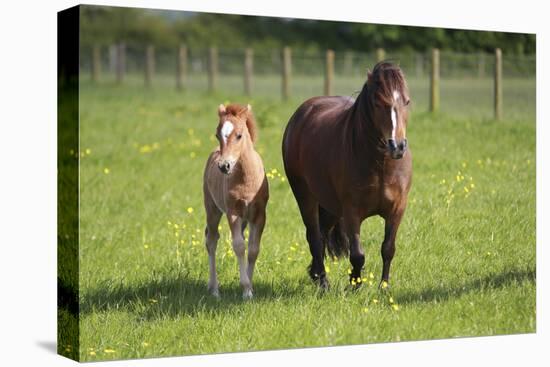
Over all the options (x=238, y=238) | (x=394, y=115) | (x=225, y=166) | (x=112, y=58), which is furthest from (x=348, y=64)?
(x=112, y=58)

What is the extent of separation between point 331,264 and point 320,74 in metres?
8.13

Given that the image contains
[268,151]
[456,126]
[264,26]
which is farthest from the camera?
[264,26]

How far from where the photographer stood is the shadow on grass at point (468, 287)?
7695 millimetres

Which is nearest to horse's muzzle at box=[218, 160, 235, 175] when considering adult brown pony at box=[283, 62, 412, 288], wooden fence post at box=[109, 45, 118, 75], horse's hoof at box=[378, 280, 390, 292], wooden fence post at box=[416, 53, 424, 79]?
adult brown pony at box=[283, 62, 412, 288]

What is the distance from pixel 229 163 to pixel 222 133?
235 mm

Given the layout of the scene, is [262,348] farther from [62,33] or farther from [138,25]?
[138,25]

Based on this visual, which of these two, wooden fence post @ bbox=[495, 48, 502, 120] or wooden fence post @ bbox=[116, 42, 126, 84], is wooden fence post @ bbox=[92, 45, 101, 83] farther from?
wooden fence post @ bbox=[495, 48, 502, 120]

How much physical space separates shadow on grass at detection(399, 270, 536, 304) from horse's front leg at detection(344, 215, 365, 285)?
23.9 inches

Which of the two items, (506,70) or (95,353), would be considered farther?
(506,70)

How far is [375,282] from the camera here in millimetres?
7617

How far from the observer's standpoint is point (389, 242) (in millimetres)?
7430

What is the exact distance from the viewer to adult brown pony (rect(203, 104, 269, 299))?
22.4 feet

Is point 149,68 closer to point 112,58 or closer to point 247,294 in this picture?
point 112,58

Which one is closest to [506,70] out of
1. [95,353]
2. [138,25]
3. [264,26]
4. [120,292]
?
[120,292]
